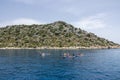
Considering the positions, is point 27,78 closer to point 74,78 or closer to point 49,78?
point 49,78

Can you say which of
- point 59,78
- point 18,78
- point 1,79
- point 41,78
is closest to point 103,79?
point 59,78

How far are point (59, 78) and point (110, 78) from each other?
16721 mm

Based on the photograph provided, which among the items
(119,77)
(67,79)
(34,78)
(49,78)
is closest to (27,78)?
(34,78)

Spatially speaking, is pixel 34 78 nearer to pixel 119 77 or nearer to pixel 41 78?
pixel 41 78

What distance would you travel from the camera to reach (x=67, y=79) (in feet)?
250

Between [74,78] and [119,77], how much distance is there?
15.1 metres

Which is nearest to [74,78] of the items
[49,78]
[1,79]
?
[49,78]

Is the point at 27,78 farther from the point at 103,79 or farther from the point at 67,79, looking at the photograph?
A: the point at 103,79

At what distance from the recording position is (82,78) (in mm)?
77688

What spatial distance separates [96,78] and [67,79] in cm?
946

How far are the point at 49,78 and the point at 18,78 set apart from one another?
1010cm

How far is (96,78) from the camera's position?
76750 mm

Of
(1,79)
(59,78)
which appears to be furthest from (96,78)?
(1,79)

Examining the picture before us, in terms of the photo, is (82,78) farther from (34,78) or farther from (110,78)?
(34,78)
